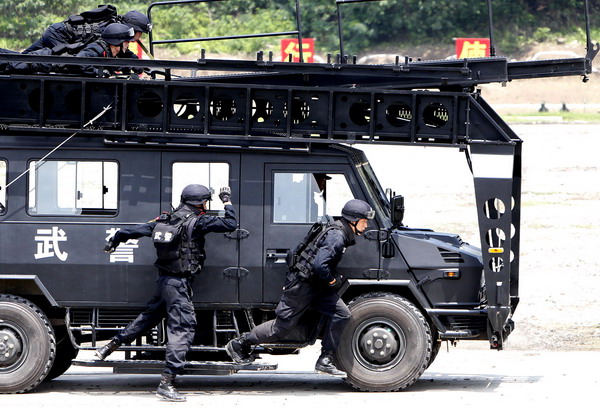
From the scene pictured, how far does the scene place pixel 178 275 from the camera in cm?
1067

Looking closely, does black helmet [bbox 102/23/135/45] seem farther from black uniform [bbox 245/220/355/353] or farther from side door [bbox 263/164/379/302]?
black uniform [bbox 245/220/355/353]

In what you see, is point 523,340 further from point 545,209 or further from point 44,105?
point 545,209

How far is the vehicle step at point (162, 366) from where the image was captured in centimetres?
1080

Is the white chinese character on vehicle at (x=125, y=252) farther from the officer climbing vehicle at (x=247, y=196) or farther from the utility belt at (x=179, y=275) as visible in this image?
the utility belt at (x=179, y=275)

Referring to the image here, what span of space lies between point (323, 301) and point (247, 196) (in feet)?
4.09

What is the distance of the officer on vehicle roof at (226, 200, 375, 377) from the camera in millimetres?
10656

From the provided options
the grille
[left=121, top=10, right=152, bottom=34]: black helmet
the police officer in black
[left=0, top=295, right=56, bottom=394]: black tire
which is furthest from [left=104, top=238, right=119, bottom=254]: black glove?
the grille

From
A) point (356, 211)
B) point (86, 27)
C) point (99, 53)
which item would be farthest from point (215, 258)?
point (86, 27)

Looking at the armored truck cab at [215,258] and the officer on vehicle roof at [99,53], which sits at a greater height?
the officer on vehicle roof at [99,53]

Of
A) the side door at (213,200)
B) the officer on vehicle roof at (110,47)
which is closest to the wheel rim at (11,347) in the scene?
the side door at (213,200)

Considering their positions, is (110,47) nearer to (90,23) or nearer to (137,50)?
(90,23)

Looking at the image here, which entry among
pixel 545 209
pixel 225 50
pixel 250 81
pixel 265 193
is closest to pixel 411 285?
pixel 265 193

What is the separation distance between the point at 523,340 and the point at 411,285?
183 inches

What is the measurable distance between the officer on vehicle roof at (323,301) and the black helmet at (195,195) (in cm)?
105
